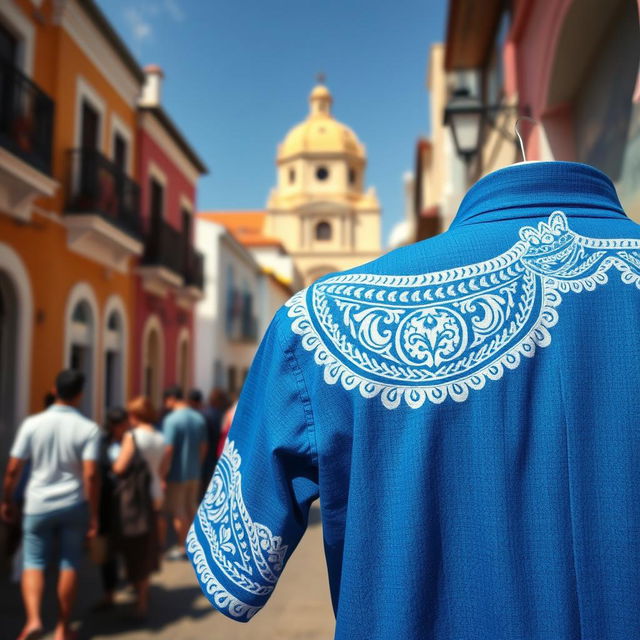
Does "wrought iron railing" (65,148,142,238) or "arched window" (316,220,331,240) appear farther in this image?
"arched window" (316,220,331,240)

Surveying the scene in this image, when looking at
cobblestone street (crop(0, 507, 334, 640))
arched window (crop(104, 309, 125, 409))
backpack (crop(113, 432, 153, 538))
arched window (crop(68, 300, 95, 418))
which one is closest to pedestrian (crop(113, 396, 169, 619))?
backpack (crop(113, 432, 153, 538))

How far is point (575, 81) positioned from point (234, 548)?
13.7ft

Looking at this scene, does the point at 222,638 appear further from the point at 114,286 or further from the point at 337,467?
the point at 114,286

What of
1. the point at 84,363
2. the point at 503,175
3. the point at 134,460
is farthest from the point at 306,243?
the point at 503,175

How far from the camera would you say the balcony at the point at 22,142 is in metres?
8.08

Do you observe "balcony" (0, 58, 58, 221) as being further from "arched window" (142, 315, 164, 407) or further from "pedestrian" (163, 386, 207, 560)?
"arched window" (142, 315, 164, 407)

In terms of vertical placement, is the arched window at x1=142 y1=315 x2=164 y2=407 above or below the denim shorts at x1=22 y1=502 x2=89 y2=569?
above

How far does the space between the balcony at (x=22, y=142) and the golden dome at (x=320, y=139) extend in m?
47.2

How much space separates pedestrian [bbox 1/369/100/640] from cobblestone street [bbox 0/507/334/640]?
444 millimetres

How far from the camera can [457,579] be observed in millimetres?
1153

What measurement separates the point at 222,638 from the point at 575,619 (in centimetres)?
397

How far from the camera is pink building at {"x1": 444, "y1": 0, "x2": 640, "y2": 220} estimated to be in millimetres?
3352

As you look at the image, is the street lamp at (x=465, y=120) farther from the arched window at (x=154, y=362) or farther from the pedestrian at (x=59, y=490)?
the arched window at (x=154, y=362)

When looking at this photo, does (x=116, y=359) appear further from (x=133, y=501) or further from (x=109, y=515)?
(x=133, y=501)
